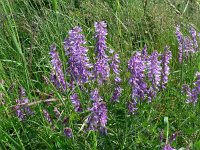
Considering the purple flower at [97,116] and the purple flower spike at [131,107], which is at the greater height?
the purple flower at [97,116]

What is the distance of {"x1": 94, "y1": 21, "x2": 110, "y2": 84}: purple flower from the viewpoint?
2.05 m

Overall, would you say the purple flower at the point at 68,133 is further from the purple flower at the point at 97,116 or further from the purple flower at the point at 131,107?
the purple flower at the point at 131,107

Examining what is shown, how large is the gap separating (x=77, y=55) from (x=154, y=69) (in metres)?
0.40

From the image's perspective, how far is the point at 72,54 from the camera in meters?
1.99

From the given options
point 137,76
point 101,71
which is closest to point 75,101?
point 101,71

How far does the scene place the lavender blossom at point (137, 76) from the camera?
1.96 m

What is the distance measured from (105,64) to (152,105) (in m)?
0.32

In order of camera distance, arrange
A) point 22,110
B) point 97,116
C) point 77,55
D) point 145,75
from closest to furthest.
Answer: point 97,116, point 77,55, point 22,110, point 145,75

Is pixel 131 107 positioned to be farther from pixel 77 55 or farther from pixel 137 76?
pixel 77 55

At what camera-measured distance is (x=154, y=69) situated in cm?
206

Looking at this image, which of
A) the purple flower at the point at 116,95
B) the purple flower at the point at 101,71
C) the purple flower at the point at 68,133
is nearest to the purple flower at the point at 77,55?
the purple flower at the point at 101,71

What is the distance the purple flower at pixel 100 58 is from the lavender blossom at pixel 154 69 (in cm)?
21

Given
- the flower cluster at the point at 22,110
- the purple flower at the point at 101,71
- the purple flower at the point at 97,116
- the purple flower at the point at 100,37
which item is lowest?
the flower cluster at the point at 22,110

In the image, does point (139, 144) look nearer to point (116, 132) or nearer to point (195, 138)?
point (116, 132)
